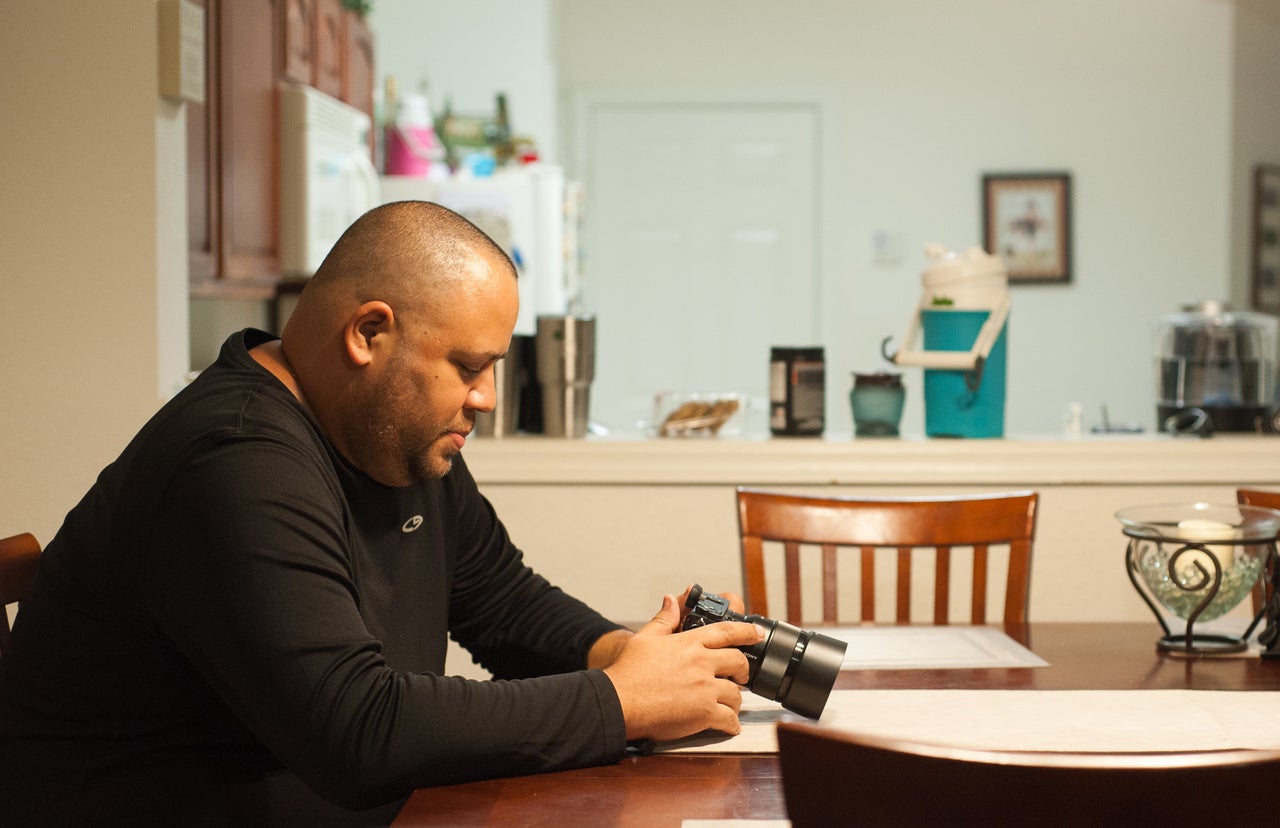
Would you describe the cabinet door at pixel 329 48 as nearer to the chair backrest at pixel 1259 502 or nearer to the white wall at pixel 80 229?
the white wall at pixel 80 229

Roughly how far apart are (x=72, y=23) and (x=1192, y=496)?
6.59 ft

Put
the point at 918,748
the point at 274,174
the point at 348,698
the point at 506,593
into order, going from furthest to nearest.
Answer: the point at 274,174
the point at 506,593
the point at 348,698
the point at 918,748

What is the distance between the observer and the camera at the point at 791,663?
1109mm

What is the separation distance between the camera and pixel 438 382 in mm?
1117

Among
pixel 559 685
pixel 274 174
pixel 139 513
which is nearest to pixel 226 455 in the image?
pixel 139 513

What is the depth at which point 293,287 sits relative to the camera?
3.23 m

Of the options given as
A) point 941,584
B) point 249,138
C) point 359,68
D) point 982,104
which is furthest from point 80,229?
point 982,104

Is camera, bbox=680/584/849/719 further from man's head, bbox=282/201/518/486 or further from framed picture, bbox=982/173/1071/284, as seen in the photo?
framed picture, bbox=982/173/1071/284

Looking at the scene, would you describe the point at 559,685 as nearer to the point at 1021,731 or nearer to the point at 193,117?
the point at 1021,731

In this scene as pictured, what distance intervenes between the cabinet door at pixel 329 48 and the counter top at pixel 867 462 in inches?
60.7

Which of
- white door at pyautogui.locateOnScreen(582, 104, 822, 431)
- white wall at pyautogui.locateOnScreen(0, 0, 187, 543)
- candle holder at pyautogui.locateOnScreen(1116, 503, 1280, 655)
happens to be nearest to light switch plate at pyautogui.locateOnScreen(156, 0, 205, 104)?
white wall at pyautogui.locateOnScreen(0, 0, 187, 543)

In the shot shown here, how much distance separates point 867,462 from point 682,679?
49.9 inches

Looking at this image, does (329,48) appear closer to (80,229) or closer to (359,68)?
(359,68)

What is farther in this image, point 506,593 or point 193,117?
point 193,117
